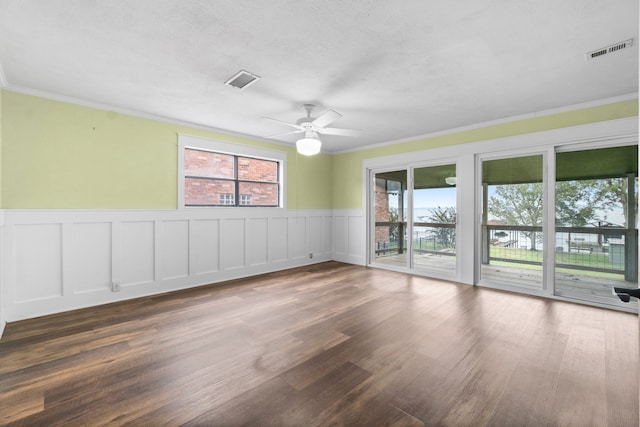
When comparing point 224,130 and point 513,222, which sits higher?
point 224,130

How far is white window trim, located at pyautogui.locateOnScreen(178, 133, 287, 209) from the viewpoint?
4.45 m

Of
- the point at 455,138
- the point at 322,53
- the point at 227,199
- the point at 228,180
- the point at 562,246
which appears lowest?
the point at 562,246

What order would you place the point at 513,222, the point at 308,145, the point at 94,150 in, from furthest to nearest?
the point at 513,222 < the point at 94,150 < the point at 308,145

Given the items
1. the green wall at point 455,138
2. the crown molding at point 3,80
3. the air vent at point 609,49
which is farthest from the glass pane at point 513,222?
the crown molding at point 3,80

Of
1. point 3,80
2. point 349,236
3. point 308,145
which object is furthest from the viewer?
point 349,236

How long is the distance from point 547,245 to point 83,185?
20.4 feet

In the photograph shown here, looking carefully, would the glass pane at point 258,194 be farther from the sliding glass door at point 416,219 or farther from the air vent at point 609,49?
the air vent at point 609,49

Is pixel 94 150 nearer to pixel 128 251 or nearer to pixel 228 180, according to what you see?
pixel 128 251

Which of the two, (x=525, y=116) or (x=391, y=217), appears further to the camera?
(x=391, y=217)

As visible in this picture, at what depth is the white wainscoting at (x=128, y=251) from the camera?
3.25m

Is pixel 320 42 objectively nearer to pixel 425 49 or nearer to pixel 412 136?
pixel 425 49

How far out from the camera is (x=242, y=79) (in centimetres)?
298

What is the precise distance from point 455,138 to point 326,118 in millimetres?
2689

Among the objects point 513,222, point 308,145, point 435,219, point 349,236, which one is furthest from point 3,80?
point 513,222
